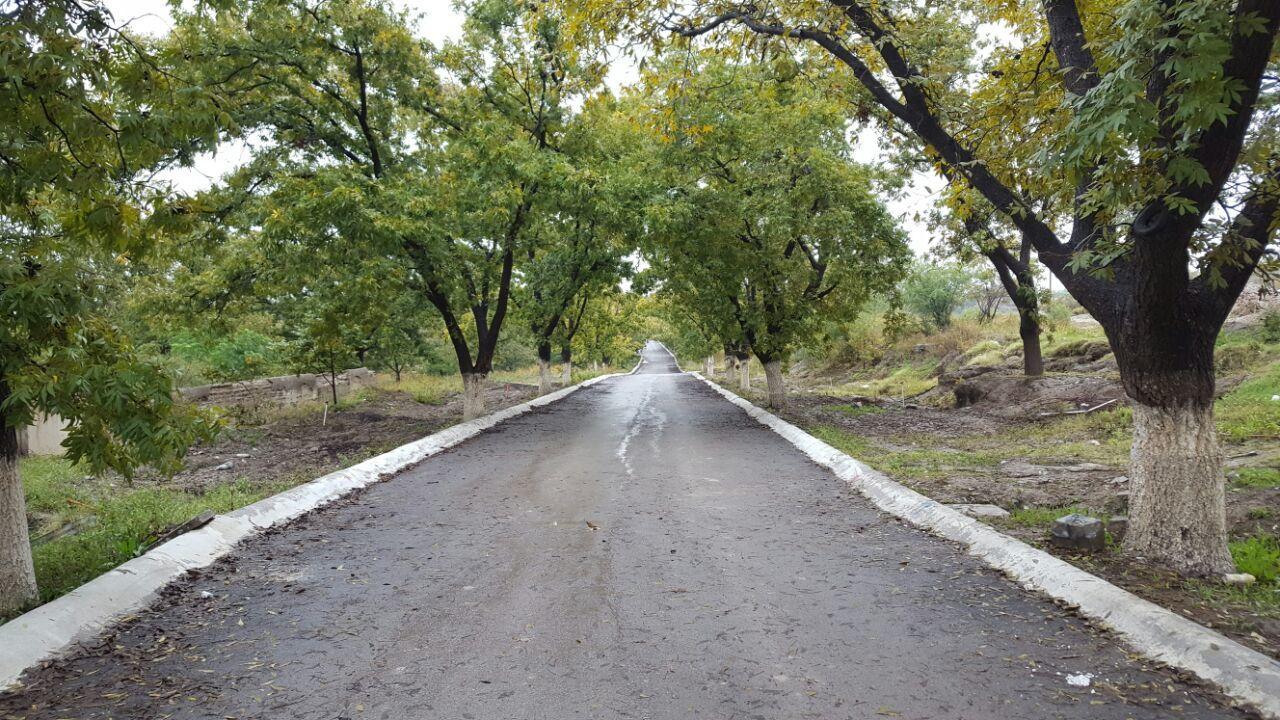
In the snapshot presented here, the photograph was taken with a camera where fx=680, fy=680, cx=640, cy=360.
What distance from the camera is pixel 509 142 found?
14.6 m

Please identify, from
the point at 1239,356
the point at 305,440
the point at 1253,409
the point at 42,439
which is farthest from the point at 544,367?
the point at 1253,409

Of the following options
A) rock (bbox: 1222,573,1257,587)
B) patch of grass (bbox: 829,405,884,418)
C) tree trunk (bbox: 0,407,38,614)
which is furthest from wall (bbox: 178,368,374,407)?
rock (bbox: 1222,573,1257,587)

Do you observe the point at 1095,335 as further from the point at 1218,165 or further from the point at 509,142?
the point at 1218,165

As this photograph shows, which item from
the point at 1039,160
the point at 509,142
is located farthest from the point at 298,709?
the point at 509,142

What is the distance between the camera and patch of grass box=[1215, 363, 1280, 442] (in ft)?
29.0

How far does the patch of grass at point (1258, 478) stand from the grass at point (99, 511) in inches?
380

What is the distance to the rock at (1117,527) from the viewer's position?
17.6 ft

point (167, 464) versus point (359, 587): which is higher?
point (167, 464)

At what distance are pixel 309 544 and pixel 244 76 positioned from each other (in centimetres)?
1080

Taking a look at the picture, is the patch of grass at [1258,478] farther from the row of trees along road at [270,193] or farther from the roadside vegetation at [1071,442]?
the row of trees along road at [270,193]

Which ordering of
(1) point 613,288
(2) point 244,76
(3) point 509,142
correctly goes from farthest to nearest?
(1) point 613,288
(3) point 509,142
(2) point 244,76

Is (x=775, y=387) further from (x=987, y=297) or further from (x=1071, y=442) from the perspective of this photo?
(x=987, y=297)

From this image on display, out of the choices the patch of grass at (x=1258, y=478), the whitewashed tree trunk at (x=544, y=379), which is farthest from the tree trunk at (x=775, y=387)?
the patch of grass at (x=1258, y=478)

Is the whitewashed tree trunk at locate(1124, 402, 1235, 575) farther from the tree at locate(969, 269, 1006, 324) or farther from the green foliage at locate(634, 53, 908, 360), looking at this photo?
the tree at locate(969, 269, 1006, 324)
